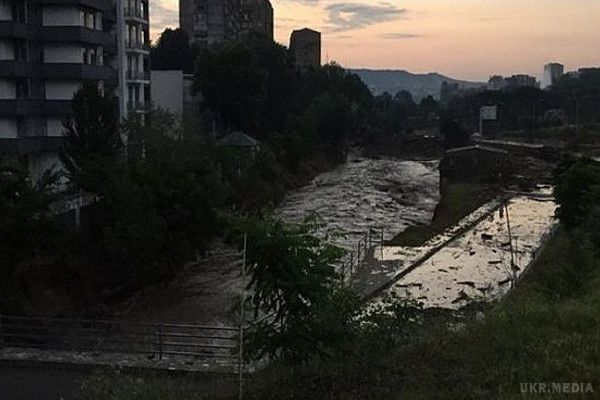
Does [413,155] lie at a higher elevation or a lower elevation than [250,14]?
lower

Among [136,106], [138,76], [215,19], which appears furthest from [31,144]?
[215,19]

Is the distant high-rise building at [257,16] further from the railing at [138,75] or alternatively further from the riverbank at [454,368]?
the riverbank at [454,368]

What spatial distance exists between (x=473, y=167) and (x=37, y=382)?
5558cm

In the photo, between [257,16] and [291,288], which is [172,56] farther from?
[291,288]

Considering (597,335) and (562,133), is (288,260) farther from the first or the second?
(562,133)

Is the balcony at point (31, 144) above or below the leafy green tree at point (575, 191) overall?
above

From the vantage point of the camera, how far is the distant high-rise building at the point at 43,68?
1336 inches

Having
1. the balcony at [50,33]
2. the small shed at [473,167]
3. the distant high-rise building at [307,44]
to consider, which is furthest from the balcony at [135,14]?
Answer: the distant high-rise building at [307,44]

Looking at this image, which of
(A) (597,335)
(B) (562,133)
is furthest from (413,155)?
(A) (597,335)

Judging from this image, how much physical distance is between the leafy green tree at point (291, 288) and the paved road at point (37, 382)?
152 inches

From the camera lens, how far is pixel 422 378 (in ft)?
30.4

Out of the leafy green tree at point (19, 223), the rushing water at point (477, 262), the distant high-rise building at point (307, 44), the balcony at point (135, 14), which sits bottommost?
the rushing water at point (477, 262)

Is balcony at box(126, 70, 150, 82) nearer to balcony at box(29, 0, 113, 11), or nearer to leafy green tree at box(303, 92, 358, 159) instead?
balcony at box(29, 0, 113, 11)

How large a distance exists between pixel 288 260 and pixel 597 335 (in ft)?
14.6
